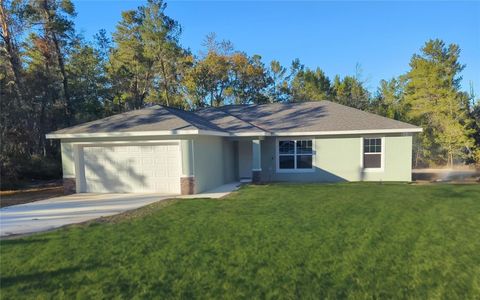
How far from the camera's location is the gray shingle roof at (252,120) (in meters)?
13.0

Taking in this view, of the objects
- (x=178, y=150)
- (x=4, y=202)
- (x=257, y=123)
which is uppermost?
(x=257, y=123)

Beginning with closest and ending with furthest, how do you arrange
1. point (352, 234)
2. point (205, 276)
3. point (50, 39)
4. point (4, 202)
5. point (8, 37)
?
point (205, 276), point (352, 234), point (4, 202), point (8, 37), point (50, 39)

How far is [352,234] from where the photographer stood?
6.49m

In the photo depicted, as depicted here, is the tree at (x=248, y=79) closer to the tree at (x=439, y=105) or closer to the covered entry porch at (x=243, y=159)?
the tree at (x=439, y=105)

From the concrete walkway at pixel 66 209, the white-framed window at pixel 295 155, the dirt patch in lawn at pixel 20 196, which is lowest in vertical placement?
the dirt patch in lawn at pixel 20 196

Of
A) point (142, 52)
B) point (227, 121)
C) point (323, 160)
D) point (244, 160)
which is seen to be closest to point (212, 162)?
point (244, 160)

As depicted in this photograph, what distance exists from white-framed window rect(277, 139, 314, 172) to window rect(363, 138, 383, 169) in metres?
2.45

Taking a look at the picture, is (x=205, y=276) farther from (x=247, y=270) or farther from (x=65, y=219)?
(x=65, y=219)

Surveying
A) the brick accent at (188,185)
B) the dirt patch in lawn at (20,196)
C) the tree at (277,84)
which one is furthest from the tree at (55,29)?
the tree at (277,84)

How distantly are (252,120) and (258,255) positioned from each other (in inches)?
506

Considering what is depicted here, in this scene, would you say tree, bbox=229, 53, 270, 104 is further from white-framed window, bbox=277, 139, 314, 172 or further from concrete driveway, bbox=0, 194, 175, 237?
concrete driveway, bbox=0, 194, 175, 237

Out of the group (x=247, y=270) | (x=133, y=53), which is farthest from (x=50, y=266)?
(x=133, y=53)

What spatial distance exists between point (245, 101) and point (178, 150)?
2562 cm

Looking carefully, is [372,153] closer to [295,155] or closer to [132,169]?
[295,155]
